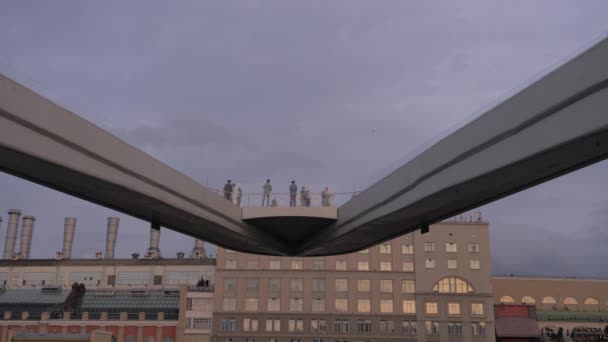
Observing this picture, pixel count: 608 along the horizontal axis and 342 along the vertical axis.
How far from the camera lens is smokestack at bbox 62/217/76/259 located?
104331 mm

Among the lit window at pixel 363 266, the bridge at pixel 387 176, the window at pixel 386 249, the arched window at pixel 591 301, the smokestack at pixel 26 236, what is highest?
the smokestack at pixel 26 236

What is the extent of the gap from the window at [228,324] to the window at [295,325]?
24.4ft

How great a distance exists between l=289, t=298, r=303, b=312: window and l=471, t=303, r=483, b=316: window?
23459 millimetres

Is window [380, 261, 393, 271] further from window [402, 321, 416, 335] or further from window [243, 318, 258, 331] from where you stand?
window [243, 318, 258, 331]

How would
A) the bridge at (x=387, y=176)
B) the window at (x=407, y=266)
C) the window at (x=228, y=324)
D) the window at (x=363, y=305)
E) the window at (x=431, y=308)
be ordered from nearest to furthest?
the bridge at (x=387, y=176) < the window at (x=228, y=324) < the window at (x=431, y=308) < the window at (x=363, y=305) < the window at (x=407, y=266)

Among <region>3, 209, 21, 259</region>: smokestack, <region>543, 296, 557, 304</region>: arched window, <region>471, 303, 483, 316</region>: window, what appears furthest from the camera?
<region>3, 209, 21, 259</region>: smokestack

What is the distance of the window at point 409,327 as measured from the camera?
86.8 meters

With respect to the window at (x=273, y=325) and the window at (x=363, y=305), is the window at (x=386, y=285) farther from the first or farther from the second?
the window at (x=273, y=325)

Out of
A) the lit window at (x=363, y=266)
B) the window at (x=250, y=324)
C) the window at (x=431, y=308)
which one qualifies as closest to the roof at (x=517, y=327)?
the window at (x=431, y=308)

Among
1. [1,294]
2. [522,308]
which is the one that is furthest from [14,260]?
[522,308]

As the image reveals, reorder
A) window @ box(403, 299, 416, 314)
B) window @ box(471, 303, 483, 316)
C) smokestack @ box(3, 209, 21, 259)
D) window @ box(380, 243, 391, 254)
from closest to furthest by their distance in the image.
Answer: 1. window @ box(471, 303, 483, 316)
2. window @ box(403, 299, 416, 314)
3. window @ box(380, 243, 391, 254)
4. smokestack @ box(3, 209, 21, 259)

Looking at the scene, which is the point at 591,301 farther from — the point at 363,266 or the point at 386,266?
the point at 363,266

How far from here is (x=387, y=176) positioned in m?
27.2

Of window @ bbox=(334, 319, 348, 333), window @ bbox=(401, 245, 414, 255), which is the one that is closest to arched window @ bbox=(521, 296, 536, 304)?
window @ bbox=(401, 245, 414, 255)
